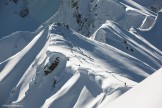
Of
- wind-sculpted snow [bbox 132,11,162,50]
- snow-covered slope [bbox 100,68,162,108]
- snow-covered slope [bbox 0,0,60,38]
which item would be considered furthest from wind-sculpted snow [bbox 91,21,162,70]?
snow-covered slope [bbox 0,0,60,38]

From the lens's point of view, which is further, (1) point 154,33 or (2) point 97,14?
(2) point 97,14

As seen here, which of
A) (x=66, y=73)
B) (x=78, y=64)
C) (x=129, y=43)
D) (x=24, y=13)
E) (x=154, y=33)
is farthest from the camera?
(x=24, y=13)

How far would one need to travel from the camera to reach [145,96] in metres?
4.27

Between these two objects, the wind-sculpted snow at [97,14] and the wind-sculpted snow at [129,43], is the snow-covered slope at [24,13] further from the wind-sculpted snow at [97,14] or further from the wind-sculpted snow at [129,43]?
the wind-sculpted snow at [129,43]

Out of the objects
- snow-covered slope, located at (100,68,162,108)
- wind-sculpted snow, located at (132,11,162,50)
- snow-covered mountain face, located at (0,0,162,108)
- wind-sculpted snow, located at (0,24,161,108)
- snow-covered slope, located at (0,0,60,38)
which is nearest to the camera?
snow-covered slope, located at (100,68,162,108)

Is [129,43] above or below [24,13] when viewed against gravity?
below

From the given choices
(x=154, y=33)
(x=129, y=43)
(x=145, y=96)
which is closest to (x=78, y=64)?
(x=129, y=43)

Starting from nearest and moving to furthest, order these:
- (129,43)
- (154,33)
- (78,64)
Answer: (78,64) < (129,43) < (154,33)

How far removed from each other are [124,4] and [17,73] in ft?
70.8

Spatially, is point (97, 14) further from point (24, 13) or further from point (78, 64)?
point (78, 64)

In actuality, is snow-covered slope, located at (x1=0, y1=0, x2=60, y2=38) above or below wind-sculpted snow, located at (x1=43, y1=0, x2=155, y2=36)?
above

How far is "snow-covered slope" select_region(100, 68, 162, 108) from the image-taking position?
4031 millimetres

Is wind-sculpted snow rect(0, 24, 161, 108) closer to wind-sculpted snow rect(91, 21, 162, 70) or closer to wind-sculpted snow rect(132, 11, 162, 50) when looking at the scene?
wind-sculpted snow rect(91, 21, 162, 70)

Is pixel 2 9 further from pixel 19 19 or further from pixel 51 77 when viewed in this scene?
pixel 51 77
